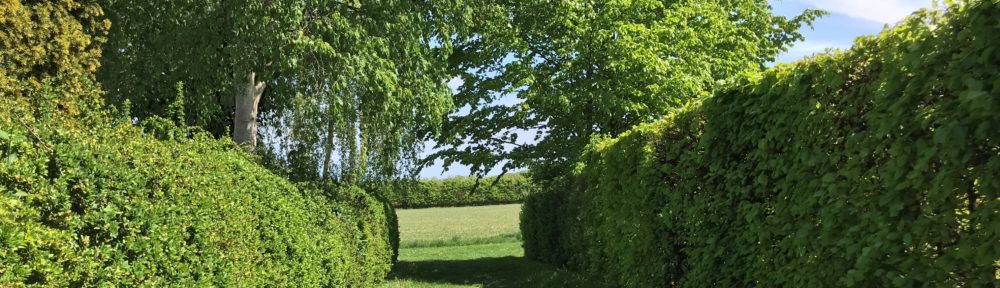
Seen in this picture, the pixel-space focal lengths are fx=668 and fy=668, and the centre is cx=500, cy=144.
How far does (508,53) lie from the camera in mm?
18141

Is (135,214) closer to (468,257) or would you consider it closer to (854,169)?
(854,169)

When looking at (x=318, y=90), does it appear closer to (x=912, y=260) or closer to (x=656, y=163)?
(x=656, y=163)

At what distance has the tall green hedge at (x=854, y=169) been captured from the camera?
9.31 feet

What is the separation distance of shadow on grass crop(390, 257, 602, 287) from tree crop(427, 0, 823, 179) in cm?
281

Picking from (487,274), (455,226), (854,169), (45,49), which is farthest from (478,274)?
(455,226)

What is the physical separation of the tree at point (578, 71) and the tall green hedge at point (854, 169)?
10.5 meters

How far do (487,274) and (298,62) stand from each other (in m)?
7.44

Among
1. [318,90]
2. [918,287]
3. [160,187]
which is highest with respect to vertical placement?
[318,90]

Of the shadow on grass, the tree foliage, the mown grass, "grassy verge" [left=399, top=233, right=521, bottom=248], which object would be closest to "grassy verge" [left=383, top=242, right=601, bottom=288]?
the shadow on grass

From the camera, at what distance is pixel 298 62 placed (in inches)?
456

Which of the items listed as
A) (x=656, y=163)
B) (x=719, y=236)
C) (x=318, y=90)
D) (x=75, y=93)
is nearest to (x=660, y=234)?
(x=656, y=163)

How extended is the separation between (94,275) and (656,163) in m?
5.08

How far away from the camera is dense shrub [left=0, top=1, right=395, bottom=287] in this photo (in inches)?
126

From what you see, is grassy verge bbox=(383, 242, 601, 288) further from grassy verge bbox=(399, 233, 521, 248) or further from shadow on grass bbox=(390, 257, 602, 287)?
grassy verge bbox=(399, 233, 521, 248)
